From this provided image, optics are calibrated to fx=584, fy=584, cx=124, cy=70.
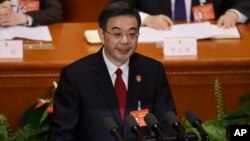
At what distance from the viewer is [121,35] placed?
2350 mm

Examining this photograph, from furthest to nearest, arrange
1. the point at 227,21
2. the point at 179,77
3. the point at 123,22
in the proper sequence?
the point at 227,21 → the point at 179,77 → the point at 123,22

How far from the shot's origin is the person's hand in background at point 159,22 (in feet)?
12.0

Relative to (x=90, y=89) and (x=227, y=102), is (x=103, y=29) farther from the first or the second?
(x=227, y=102)

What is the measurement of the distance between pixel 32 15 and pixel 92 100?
1465 mm

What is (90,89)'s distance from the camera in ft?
8.10

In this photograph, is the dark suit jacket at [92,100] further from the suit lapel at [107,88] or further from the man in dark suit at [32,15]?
the man in dark suit at [32,15]

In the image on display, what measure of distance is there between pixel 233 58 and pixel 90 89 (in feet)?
3.42

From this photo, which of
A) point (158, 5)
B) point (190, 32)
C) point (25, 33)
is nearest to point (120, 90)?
point (190, 32)

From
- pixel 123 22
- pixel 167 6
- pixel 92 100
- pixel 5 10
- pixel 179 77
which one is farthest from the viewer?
pixel 167 6

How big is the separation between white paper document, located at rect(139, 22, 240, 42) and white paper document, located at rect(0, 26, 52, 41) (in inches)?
23.8

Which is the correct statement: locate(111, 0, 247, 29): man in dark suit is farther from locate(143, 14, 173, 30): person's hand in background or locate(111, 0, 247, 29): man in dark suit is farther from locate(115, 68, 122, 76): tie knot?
locate(115, 68, 122, 76): tie knot

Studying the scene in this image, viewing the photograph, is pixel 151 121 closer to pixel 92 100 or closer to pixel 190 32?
pixel 92 100

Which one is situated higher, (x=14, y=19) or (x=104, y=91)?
(x=14, y=19)

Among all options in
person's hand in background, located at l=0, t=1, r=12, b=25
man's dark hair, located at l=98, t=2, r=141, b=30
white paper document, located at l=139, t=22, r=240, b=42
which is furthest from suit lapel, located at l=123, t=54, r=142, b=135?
person's hand in background, located at l=0, t=1, r=12, b=25
